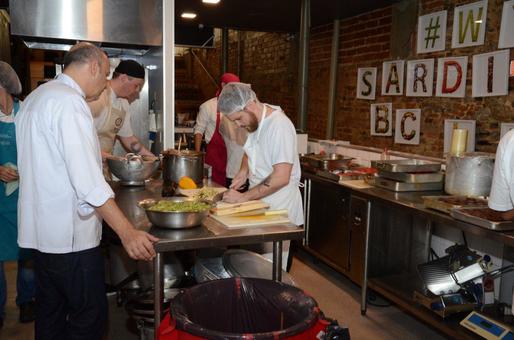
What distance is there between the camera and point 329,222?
4211mm

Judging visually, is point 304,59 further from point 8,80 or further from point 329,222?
point 8,80

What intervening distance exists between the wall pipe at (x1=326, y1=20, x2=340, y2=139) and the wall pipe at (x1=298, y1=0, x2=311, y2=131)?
87cm

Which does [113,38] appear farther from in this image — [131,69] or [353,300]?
[353,300]

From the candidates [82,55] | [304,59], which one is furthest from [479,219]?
[304,59]

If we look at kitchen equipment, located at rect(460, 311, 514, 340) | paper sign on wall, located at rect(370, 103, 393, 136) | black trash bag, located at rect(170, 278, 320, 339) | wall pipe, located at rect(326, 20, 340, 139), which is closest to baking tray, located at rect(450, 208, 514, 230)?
kitchen equipment, located at rect(460, 311, 514, 340)

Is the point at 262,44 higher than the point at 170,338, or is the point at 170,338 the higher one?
the point at 262,44

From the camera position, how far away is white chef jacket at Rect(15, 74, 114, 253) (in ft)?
6.37

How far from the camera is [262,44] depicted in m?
8.87

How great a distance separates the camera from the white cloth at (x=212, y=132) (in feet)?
14.4

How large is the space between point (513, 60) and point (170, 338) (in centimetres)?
358

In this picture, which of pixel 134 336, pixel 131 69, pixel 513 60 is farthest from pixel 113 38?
pixel 513 60

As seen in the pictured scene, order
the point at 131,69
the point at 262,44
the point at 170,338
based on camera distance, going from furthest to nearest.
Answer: the point at 262,44 < the point at 131,69 < the point at 170,338

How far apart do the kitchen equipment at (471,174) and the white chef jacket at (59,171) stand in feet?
7.82

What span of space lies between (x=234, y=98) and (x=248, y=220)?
70 cm
